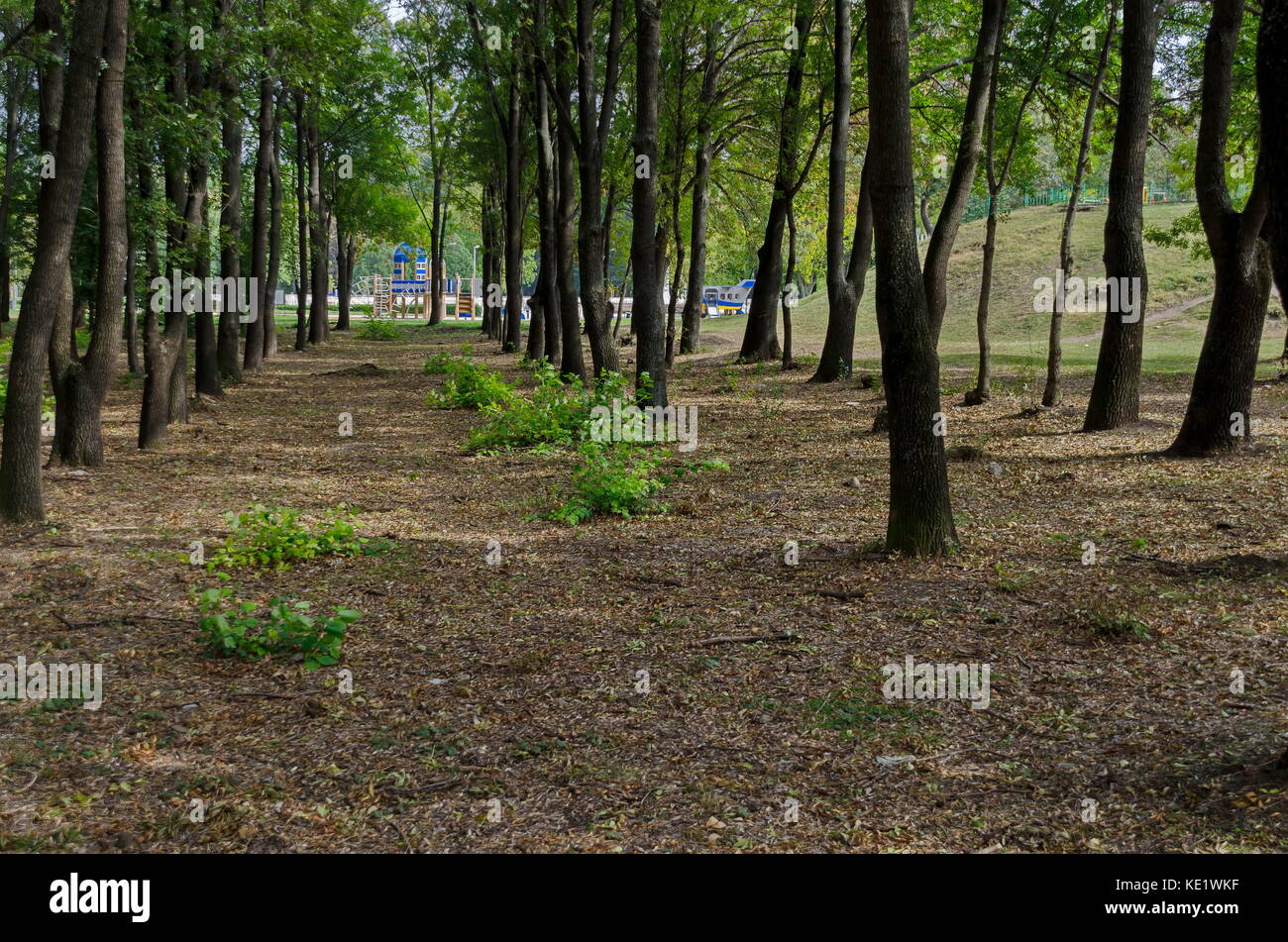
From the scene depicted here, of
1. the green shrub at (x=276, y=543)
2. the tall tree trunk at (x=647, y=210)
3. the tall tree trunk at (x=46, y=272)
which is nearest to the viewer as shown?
the green shrub at (x=276, y=543)

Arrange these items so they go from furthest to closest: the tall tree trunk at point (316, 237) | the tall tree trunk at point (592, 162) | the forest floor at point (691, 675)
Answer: the tall tree trunk at point (316, 237), the tall tree trunk at point (592, 162), the forest floor at point (691, 675)

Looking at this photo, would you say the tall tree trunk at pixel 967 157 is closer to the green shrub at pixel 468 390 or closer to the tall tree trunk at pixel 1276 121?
the green shrub at pixel 468 390

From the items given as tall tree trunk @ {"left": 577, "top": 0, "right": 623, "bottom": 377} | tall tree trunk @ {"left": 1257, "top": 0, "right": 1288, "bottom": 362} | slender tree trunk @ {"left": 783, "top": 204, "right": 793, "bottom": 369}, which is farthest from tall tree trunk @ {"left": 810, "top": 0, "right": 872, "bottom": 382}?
tall tree trunk @ {"left": 1257, "top": 0, "right": 1288, "bottom": 362}

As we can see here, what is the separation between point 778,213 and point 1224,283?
Result: 1496cm

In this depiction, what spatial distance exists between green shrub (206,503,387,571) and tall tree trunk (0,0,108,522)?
200cm

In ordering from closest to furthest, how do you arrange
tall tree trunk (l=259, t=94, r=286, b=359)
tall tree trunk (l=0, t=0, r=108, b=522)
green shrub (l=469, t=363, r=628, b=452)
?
1. tall tree trunk (l=0, t=0, r=108, b=522)
2. green shrub (l=469, t=363, r=628, b=452)
3. tall tree trunk (l=259, t=94, r=286, b=359)

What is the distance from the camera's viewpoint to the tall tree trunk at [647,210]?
13.9 metres

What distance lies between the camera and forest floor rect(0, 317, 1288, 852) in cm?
413

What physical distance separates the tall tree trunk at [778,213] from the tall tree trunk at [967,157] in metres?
7.77

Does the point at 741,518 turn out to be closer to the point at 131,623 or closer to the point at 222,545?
the point at 222,545

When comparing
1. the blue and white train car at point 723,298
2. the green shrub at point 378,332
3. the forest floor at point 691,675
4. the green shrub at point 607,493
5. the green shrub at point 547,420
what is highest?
the blue and white train car at point 723,298

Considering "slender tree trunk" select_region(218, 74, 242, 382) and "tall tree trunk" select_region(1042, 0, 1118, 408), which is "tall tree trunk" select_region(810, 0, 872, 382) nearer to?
"tall tree trunk" select_region(1042, 0, 1118, 408)

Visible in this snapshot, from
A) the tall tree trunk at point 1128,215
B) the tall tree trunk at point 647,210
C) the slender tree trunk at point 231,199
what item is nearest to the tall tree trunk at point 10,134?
the slender tree trunk at point 231,199

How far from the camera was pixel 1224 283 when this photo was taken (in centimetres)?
1022
